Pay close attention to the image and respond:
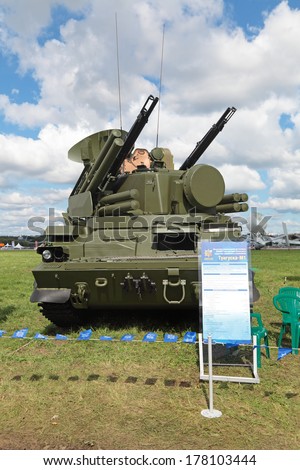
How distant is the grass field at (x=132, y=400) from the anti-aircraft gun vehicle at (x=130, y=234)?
73 centimetres

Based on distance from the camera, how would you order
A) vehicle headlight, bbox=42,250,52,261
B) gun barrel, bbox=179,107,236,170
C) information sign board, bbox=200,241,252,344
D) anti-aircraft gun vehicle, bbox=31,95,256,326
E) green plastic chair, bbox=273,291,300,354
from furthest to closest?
1. gun barrel, bbox=179,107,236,170
2. vehicle headlight, bbox=42,250,52,261
3. anti-aircraft gun vehicle, bbox=31,95,256,326
4. green plastic chair, bbox=273,291,300,354
5. information sign board, bbox=200,241,252,344

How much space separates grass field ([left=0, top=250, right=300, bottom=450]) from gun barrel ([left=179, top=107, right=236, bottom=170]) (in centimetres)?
458

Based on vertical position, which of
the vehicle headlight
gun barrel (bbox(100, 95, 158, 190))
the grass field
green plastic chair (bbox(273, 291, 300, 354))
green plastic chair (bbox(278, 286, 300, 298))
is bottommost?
the grass field

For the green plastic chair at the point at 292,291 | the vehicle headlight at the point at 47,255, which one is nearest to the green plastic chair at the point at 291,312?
the green plastic chair at the point at 292,291

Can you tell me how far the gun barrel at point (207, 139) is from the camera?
9969 millimetres

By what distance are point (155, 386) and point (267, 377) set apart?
53.0 inches

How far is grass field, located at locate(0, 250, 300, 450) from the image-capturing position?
152 inches

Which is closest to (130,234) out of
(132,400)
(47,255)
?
(47,255)

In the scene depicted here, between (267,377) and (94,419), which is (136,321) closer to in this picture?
(267,377)

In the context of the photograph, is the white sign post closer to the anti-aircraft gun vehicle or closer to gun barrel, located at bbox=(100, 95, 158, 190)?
the anti-aircraft gun vehicle

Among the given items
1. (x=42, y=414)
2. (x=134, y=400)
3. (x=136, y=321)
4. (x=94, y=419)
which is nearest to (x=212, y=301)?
(x=134, y=400)

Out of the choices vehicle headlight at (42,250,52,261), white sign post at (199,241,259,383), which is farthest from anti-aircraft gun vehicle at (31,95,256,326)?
white sign post at (199,241,259,383)

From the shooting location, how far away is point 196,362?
6031mm

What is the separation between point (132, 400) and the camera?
4785 mm
